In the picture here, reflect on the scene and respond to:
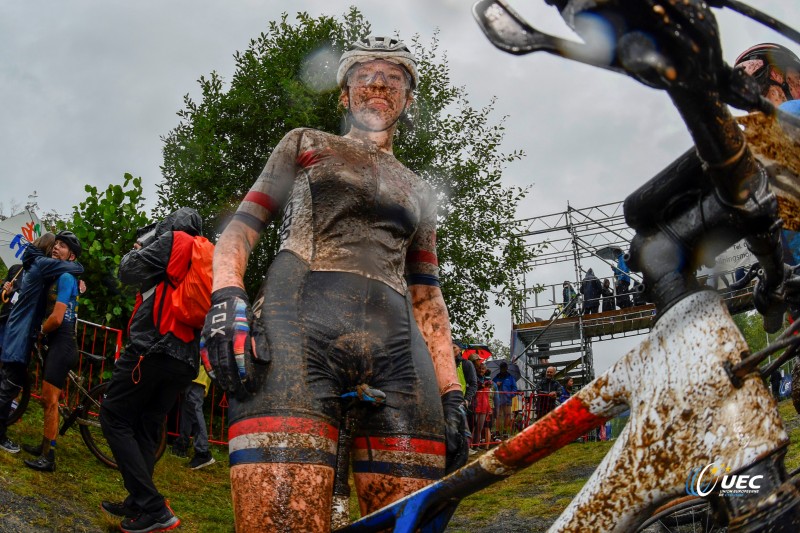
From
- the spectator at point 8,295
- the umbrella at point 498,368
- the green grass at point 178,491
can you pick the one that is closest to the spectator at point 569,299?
the umbrella at point 498,368

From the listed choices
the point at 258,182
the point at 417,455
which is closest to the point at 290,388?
the point at 417,455

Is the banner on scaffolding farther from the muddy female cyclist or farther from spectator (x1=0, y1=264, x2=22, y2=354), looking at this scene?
the muddy female cyclist

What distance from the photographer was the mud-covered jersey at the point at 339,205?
311 centimetres

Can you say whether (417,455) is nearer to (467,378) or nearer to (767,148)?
(767,148)

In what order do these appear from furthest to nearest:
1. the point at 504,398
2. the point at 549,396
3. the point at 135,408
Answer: the point at 549,396
the point at 504,398
the point at 135,408

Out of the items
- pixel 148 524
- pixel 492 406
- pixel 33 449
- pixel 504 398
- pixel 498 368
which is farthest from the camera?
pixel 498 368

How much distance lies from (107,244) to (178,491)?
12.7 feet

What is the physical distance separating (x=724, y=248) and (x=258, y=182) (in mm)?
1946

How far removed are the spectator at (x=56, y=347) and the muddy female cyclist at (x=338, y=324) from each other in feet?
15.8

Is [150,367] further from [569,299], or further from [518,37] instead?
[569,299]

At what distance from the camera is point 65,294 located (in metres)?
7.38

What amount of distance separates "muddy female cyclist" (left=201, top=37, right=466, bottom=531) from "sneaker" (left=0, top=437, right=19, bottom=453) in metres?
5.48

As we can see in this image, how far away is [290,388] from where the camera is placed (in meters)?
2.68

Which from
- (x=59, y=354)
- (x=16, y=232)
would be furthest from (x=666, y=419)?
(x=16, y=232)
